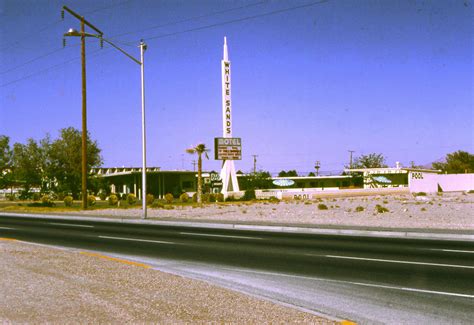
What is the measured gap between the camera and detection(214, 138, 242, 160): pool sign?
6328 cm

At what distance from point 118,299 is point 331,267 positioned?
5646 millimetres

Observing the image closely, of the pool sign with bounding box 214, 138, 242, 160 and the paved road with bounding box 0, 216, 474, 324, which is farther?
the pool sign with bounding box 214, 138, 242, 160

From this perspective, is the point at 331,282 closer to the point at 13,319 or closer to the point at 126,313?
the point at 126,313

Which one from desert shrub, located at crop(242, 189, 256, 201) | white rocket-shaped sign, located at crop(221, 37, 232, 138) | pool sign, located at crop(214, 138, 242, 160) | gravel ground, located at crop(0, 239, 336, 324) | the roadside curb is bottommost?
the roadside curb

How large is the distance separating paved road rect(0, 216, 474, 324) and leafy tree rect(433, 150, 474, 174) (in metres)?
111

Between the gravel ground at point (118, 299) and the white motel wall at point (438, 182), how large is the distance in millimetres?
71288

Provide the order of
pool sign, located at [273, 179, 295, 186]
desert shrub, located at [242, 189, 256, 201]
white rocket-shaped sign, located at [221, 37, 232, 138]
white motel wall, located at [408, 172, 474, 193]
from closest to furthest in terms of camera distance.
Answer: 1. desert shrub, located at [242, 189, 256, 201]
2. white rocket-shaped sign, located at [221, 37, 232, 138]
3. white motel wall, located at [408, 172, 474, 193]
4. pool sign, located at [273, 179, 295, 186]

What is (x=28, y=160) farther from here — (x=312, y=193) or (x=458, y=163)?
(x=458, y=163)

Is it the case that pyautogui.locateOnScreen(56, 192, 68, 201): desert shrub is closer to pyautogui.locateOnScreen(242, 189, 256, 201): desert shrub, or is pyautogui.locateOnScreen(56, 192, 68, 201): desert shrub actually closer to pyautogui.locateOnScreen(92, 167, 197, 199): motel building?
pyautogui.locateOnScreen(92, 167, 197, 199): motel building

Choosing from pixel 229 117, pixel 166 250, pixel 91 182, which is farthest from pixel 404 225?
pixel 91 182

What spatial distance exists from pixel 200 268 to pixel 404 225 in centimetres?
1433

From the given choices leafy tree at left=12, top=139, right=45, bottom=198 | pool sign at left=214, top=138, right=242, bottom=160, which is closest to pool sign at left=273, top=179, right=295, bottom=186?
pool sign at left=214, top=138, right=242, bottom=160

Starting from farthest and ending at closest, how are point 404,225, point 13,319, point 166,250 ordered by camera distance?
point 404,225, point 166,250, point 13,319

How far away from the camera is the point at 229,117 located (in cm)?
6544
